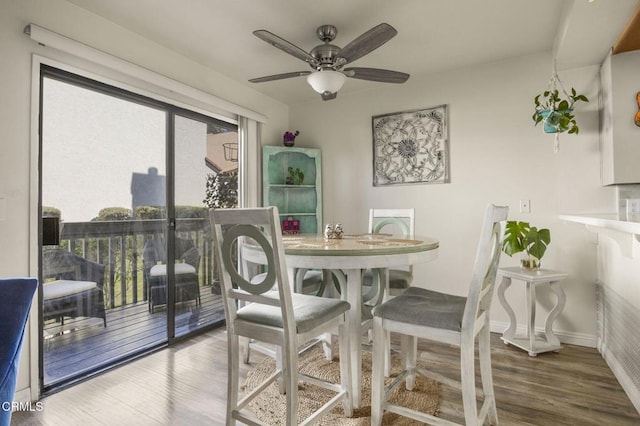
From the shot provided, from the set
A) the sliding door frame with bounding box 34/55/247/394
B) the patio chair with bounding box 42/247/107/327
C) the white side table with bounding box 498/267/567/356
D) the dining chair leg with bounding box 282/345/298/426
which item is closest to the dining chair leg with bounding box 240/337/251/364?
the sliding door frame with bounding box 34/55/247/394

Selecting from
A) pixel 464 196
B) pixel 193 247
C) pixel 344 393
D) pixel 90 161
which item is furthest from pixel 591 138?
pixel 90 161

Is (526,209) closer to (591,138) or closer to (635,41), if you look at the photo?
(591,138)

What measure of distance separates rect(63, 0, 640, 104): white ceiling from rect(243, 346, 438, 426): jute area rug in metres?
2.33

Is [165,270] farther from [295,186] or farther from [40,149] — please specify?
[295,186]

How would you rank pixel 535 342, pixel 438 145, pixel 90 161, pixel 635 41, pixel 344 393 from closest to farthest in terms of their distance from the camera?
pixel 344 393
pixel 635 41
pixel 90 161
pixel 535 342
pixel 438 145

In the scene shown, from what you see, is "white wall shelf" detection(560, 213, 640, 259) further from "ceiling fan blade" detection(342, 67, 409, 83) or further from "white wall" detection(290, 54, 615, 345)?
"ceiling fan blade" detection(342, 67, 409, 83)

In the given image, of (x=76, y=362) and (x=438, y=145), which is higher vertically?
(x=438, y=145)

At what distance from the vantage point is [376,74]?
2.30m

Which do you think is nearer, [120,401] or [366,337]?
[120,401]

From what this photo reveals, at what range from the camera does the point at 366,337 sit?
113 inches

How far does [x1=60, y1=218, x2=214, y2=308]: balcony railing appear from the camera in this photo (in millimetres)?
2263

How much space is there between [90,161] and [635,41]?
3609mm

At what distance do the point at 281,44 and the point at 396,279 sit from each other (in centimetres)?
167

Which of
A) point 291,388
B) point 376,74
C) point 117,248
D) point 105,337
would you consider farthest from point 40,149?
point 376,74
